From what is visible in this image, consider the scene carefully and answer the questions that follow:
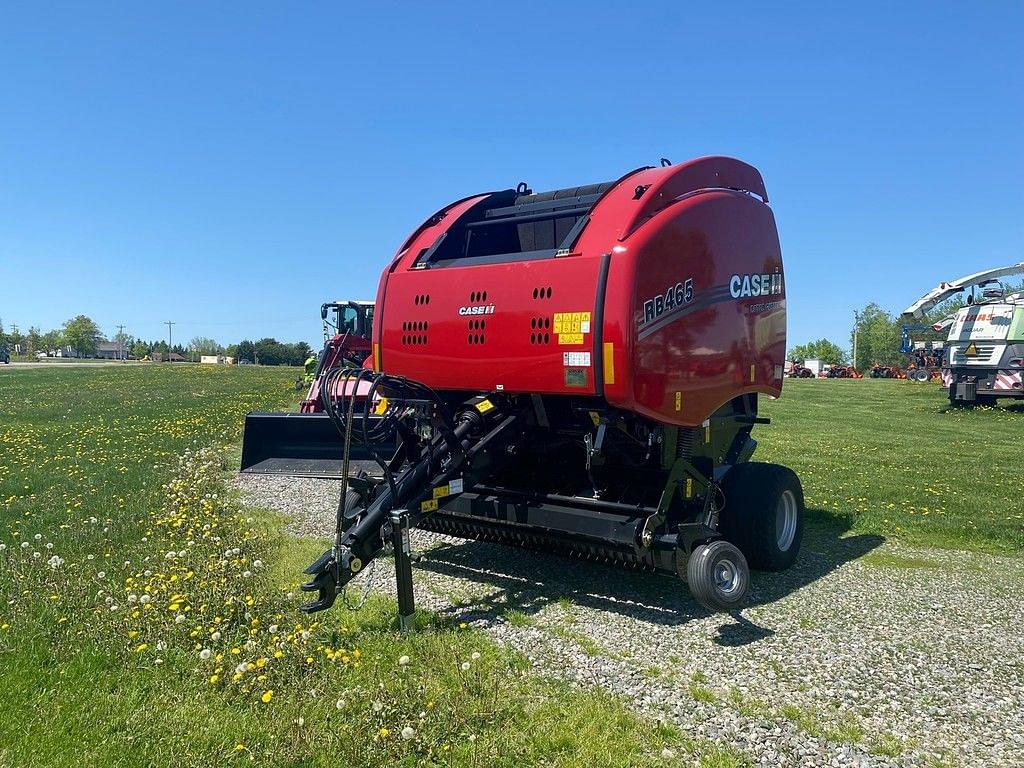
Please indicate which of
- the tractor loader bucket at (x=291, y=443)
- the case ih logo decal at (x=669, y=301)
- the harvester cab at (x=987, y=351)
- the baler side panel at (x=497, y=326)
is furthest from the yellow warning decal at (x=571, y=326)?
the harvester cab at (x=987, y=351)

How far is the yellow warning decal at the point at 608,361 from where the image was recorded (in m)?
4.89

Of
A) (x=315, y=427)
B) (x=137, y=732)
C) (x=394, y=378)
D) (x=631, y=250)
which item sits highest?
(x=631, y=250)

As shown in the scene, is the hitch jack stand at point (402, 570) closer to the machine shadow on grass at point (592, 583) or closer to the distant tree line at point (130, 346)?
the machine shadow on grass at point (592, 583)

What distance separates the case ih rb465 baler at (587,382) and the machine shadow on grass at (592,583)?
0.85 ft

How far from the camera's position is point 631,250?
4.93 metres

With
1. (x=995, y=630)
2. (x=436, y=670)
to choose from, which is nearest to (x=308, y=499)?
(x=436, y=670)

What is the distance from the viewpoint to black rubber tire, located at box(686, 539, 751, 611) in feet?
15.6

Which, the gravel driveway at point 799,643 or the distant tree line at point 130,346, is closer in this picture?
the gravel driveway at point 799,643

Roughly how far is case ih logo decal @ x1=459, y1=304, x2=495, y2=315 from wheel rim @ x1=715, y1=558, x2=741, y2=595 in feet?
7.46

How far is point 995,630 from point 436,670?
3.70 metres

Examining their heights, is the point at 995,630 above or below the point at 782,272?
below

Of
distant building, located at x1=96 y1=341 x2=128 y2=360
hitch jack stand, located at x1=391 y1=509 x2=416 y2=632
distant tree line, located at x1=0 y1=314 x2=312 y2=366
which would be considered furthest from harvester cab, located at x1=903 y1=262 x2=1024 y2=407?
distant building, located at x1=96 y1=341 x2=128 y2=360

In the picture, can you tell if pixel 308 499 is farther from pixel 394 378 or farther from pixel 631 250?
pixel 631 250

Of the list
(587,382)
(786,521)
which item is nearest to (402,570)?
(587,382)
